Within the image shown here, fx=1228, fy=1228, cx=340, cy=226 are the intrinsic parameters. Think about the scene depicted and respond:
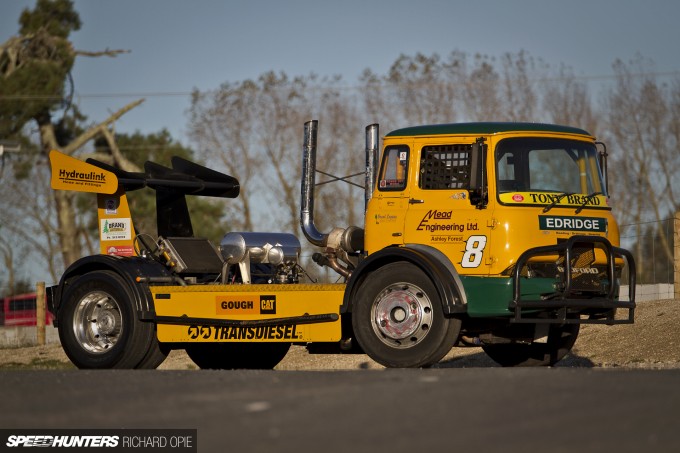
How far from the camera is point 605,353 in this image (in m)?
20.0

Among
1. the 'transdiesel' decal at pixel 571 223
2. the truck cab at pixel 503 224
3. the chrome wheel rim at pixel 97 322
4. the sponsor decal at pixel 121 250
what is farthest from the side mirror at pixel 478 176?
the sponsor decal at pixel 121 250

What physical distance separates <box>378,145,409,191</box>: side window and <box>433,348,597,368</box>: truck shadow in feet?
20.9

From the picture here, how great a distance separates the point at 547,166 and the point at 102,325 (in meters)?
5.76

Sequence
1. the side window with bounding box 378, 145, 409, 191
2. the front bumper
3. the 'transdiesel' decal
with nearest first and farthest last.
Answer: the front bumper < the 'transdiesel' decal < the side window with bounding box 378, 145, 409, 191

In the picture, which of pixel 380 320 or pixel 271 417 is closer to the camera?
pixel 271 417

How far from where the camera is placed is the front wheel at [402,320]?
41.8ft

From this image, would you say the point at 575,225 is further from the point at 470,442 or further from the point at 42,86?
the point at 42,86

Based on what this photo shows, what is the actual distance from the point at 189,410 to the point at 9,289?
1642 inches

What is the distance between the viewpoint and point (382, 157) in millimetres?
13883

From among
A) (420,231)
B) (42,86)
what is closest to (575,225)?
(420,231)

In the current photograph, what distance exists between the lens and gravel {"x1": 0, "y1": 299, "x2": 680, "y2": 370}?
19016 millimetres
